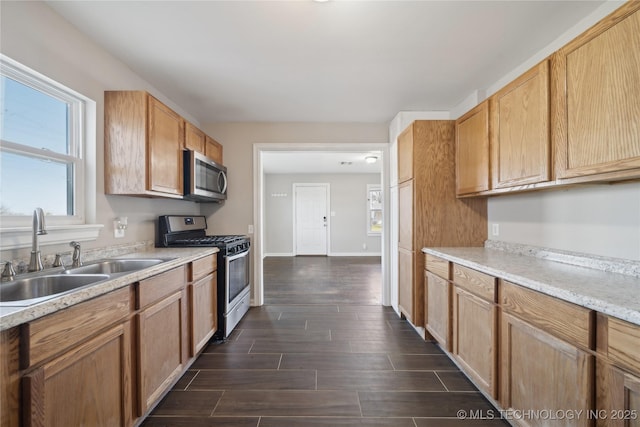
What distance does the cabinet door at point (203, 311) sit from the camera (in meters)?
2.04

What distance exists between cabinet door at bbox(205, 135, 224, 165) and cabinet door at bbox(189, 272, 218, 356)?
143 centimetres

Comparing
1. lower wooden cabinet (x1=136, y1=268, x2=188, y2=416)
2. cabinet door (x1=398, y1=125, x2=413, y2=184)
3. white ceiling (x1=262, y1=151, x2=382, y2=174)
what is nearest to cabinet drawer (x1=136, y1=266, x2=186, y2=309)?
lower wooden cabinet (x1=136, y1=268, x2=188, y2=416)

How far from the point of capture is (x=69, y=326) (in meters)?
1.02

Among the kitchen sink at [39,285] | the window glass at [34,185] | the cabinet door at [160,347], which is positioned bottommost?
the cabinet door at [160,347]

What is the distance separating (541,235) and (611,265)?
513 millimetres

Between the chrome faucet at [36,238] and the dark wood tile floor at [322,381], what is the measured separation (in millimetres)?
1084

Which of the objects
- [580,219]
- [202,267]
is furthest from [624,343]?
[202,267]

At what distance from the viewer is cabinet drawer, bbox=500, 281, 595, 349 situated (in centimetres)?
100

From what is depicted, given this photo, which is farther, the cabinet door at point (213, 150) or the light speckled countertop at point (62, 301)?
the cabinet door at point (213, 150)

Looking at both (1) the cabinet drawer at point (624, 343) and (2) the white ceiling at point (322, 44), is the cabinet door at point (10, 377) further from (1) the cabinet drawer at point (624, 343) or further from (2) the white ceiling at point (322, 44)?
(1) the cabinet drawer at point (624, 343)

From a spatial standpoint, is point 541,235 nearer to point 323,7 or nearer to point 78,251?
point 323,7

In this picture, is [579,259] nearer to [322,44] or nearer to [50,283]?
[322,44]

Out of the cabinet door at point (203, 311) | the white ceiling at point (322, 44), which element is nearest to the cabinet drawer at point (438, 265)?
the white ceiling at point (322, 44)

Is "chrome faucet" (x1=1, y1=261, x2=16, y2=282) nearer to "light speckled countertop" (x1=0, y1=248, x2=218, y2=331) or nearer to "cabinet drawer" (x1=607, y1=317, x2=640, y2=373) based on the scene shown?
"light speckled countertop" (x1=0, y1=248, x2=218, y2=331)
